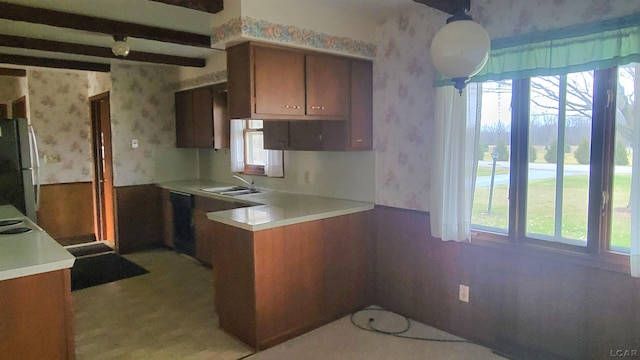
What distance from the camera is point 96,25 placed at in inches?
136

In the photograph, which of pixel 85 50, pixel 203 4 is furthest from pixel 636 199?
pixel 85 50

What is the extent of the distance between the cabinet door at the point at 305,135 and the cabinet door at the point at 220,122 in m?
1.48

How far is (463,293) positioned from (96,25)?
11.7 feet

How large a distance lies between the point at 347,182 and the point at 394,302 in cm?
112

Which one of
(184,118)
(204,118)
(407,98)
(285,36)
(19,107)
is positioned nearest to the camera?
(285,36)

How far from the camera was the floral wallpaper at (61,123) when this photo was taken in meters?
5.66

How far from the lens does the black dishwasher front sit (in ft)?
16.2

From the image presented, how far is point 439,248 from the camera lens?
3.15 metres

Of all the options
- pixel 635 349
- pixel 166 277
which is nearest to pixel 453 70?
pixel 635 349

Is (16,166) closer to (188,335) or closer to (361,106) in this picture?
(188,335)

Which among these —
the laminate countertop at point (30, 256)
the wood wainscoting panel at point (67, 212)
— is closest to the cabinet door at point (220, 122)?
the wood wainscoting panel at point (67, 212)

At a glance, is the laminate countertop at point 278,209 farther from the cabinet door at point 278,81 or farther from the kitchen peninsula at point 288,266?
the cabinet door at point 278,81

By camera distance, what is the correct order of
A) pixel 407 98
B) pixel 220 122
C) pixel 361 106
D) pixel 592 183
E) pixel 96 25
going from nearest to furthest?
pixel 592 183
pixel 407 98
pixel 96 25
pixel 361 106
pixel 220 122

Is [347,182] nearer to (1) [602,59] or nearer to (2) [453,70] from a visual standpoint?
(2) [453,70]
